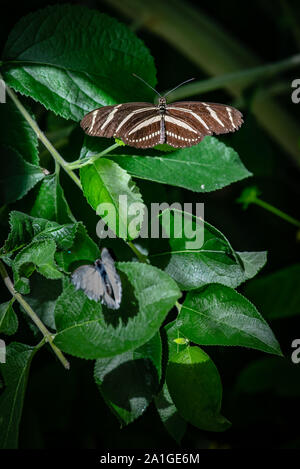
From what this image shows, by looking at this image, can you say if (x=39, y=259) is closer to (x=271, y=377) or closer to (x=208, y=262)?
(x=208, y=262)

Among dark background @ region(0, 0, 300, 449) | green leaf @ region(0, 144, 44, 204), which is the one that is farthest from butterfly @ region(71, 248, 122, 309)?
dark background @ region(0, 0, 300, 449)

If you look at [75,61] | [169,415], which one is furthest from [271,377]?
[75,61]

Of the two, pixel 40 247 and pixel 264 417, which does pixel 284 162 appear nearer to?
pixel 264 417

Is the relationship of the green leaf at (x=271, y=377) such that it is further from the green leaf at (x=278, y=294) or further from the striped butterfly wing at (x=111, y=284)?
the striped butterfly wing at (x=111, y=284)
